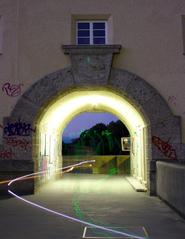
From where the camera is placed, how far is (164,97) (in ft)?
38.0

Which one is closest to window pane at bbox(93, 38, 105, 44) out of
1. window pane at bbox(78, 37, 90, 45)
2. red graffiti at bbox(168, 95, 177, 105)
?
window pane at bbox(78, 37, 90, 45)

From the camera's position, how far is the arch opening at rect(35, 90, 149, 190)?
13.3m

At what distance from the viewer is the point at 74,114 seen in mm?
18953

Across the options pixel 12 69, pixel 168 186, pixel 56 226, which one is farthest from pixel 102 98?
pixel 56 226

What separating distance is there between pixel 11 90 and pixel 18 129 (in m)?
1.28

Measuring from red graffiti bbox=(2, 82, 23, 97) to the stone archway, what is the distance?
0.24 meters

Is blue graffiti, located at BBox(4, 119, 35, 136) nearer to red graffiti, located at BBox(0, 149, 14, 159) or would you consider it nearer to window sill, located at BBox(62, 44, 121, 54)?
red graffiti, located at BBox(0, 149, 14, 159)

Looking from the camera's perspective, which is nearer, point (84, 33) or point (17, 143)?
point (17, 143)

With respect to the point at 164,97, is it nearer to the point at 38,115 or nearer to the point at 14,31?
the point at 38,115

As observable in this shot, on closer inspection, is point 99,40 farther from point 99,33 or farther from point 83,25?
point 83,25

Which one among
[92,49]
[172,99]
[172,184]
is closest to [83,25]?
[92,49]

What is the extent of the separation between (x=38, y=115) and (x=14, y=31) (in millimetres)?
2870

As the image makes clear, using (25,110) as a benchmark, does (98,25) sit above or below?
above

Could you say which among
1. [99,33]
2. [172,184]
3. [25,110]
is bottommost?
[172,184]
